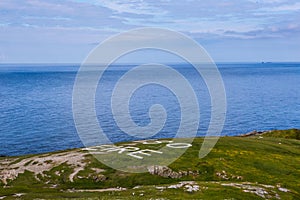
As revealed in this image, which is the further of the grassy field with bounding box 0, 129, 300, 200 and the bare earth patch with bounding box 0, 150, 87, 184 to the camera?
the bare earth patch with bounding box 0, 150, 87, 184

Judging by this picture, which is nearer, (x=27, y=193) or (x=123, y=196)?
(x=123, y=196)

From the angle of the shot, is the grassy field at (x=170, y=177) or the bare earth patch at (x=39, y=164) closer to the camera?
the grassy field at (x=170, y=177)

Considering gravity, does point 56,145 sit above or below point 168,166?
below

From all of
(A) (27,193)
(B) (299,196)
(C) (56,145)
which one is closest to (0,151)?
(C) (56,145)

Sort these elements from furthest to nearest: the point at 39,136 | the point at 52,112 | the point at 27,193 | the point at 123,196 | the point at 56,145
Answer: the point at 52,112 < the point at 39,136 < the point at 56,145 < the point at 27,193 < the point at 123,196

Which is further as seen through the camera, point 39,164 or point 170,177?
point 39,164

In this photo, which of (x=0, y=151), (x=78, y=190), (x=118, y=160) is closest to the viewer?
(x=78, y=190)

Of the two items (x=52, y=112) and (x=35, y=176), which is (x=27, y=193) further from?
(x=52, y=112)
